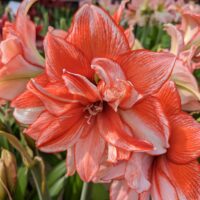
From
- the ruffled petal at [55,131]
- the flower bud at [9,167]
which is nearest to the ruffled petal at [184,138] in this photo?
the ruffled petal at [55,131]

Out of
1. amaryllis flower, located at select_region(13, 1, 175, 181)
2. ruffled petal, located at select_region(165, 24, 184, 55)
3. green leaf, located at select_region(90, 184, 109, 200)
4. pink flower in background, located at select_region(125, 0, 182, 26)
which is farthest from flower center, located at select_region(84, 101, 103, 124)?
pink flower in background, located at select_region(125, 0, 182, 26)

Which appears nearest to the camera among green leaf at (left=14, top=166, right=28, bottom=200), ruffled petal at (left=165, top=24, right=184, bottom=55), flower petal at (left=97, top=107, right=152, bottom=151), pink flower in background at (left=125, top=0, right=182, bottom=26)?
flower petal at (left=97, top=107, right=152, bottom=151)

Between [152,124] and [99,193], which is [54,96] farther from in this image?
[99,193]

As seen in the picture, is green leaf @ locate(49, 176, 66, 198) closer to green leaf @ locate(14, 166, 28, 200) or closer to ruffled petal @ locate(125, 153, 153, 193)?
green leaf @ locate(14, 166, 28, 200)

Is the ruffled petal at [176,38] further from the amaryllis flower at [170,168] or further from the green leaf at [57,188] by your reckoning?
the green leaf at [57,188]

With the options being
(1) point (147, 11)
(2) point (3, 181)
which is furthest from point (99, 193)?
(1) point (147, 11)

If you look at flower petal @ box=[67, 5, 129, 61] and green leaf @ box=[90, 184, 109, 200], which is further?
green leaf @ box=[90, 184, 109, 200]
